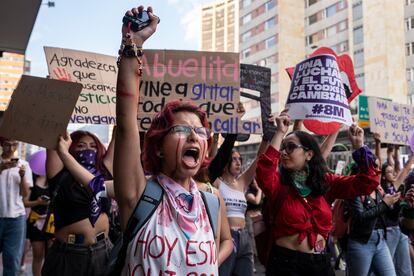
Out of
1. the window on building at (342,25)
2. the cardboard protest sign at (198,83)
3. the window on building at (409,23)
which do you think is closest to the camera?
the cardboard protest sign at (198,83)

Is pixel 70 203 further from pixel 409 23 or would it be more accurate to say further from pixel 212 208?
pixel 409 23

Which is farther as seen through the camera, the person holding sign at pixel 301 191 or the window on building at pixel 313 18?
the window on building at pixel 313 18

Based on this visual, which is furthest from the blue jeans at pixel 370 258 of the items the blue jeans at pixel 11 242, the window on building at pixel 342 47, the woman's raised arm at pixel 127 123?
→ the window on building at pixel 342 47

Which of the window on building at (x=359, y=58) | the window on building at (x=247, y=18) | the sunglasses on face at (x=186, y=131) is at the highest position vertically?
the window on building at (x=247, y=18)

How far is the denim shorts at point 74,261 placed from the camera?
3.39 m

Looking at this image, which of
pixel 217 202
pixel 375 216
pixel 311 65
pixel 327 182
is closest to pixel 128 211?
pixel 217 202

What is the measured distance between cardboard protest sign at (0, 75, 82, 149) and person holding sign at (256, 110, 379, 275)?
1.50m

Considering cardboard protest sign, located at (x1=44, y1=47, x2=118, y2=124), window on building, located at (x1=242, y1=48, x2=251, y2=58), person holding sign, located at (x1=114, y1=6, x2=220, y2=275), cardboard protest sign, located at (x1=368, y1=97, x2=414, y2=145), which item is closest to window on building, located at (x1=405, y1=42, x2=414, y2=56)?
window on building, located at (x1=242, y1=48, x2=251, y2=58)

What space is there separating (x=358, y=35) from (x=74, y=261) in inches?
1857

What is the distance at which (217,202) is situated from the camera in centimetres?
221

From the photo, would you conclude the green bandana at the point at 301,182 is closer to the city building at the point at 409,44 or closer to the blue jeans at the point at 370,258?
the blue jeans at the point at 370,258

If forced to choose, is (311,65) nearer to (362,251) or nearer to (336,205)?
(336,205)

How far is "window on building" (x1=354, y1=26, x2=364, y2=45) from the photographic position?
46000 mm

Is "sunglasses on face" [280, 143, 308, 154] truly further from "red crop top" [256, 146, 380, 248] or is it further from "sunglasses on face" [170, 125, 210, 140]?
"sunglasses on face" [170, 125, 210, 140]
